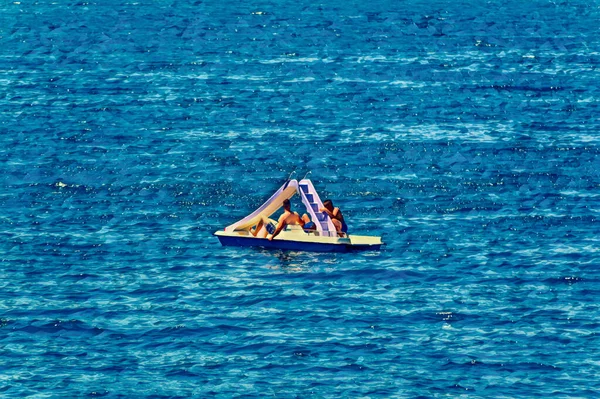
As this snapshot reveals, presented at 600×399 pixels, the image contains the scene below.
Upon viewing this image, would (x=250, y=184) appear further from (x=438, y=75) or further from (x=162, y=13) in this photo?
(x=162, y=13)

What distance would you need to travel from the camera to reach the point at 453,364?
44.8 meters

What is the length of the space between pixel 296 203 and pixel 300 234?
603cm

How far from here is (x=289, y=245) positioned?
56906 mm

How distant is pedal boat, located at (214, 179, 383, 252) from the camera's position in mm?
56406

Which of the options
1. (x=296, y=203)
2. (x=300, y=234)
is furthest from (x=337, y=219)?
(x=296, y=203)

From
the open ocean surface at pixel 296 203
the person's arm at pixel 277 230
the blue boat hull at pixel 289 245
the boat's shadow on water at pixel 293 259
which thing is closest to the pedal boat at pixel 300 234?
the blue boat hull at pixel 289 245

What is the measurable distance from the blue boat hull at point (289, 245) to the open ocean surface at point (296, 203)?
35 centimetres

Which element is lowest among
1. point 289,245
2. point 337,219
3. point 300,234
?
point 289,245

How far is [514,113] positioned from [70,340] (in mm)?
38989

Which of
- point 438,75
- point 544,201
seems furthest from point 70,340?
point 438,75

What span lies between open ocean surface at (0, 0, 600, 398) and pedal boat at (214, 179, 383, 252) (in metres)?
0.46

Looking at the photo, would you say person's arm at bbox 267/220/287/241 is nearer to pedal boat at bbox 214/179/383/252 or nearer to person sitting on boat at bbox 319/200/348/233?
pedal boat at bbox 214/179/383/252

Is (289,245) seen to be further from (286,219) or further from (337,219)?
(337,219)

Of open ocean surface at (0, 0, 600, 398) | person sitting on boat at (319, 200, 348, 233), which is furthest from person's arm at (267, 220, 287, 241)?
person sitting on boat at (319, 200, 348, 233)
